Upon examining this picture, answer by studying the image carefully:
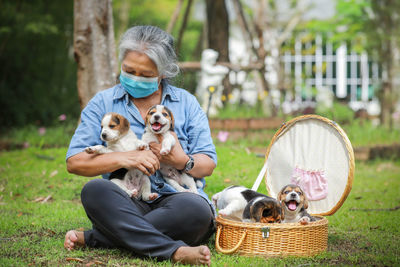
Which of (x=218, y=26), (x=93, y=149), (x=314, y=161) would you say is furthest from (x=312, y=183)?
(x=218, y=26)

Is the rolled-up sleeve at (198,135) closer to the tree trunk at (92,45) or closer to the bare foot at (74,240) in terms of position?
the bare foot at (74,240)

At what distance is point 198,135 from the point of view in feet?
12.1

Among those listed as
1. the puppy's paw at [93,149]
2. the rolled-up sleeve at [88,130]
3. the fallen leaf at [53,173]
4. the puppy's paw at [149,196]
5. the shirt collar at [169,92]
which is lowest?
the fallen leaf at [53,173]

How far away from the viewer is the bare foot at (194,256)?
9.79 ft

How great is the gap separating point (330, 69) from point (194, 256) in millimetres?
20170

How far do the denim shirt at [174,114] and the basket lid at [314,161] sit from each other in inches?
30.2

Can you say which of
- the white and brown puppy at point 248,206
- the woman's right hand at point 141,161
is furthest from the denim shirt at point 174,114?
the woman's right hand at point 141,161

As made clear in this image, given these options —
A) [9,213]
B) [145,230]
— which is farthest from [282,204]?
[9,213]

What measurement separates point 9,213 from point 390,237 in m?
3.41

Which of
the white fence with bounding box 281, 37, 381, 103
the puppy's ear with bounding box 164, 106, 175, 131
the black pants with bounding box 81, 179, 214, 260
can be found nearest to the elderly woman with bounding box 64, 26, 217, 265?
the black pants with bounding box 81, 179, 214, 260

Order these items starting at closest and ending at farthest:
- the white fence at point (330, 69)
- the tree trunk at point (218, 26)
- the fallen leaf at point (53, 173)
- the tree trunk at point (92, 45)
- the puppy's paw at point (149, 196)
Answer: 1. the puppy's paw at point (149, 196)
2. the tree trunk at point (92, 45)
3. the fallen leaf at point (53, 173)
4. the tree trunk at point (218, 26)
5. the white fence at point (330, 69)

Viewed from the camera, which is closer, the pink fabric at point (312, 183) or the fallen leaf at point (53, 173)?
the pink fabric at point (312, 183)

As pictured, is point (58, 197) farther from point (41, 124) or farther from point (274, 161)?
point (41, 124)

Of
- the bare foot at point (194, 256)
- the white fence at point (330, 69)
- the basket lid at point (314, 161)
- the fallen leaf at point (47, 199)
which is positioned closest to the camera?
the bare foot at point (194, 256)
